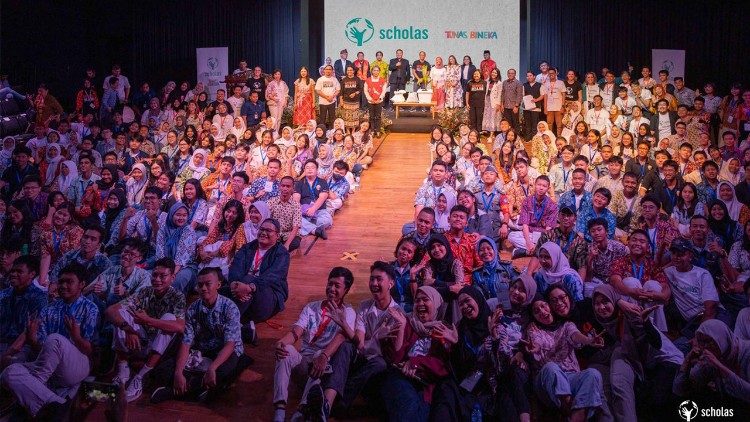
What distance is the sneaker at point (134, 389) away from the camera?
4.46 meters

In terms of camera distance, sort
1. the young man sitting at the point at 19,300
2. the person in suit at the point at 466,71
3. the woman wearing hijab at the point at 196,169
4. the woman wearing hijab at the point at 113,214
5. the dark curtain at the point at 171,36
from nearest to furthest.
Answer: the young man sitting at the point at 19,300 < the woman wearing hijab at the point at 113,214 < the woman wearing hijab at the point at 196,169 < the person in suit at the point at 466,71 < the dark curtain at the point at 171,36

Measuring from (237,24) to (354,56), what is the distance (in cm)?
290

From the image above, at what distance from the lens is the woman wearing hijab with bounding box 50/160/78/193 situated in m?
8.30

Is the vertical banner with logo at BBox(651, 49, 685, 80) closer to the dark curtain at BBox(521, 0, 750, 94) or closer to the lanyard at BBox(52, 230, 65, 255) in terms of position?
the dark curtain at BBox(521, 0, 750, 94)

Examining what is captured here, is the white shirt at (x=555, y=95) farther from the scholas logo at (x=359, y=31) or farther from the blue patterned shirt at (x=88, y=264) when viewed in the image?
the blue patterned shirt at (x=88, y=264)

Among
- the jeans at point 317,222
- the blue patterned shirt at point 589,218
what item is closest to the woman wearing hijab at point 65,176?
the jeans at point 317,222

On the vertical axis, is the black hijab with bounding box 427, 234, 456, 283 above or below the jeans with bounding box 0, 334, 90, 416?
above

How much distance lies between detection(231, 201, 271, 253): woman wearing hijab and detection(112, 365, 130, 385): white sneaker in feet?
5.70

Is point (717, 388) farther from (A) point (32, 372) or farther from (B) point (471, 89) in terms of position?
(B) point (471, 89)

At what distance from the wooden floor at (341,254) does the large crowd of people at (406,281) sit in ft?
0.45

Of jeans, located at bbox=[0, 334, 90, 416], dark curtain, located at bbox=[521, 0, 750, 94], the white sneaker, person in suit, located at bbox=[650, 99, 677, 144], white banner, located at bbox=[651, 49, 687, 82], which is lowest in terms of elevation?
the white sneaker

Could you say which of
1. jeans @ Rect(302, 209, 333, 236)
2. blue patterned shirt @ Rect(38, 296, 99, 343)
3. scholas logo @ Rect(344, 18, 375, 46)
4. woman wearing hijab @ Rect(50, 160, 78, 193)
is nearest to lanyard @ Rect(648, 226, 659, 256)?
jeans @ Rect(302, 209, 333, 236)

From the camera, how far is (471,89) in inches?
462

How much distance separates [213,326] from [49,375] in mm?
976
